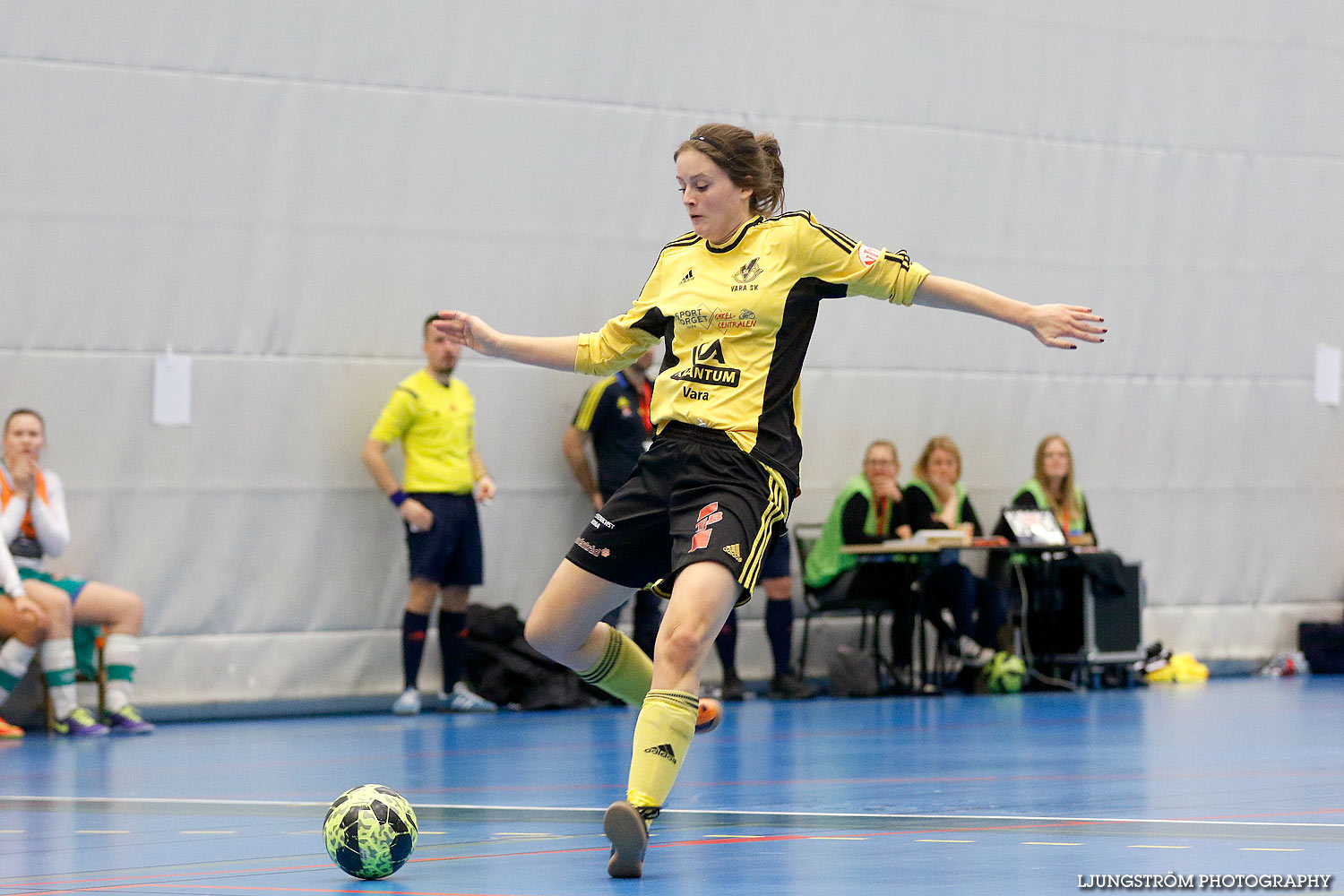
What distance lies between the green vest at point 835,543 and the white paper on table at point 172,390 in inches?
164

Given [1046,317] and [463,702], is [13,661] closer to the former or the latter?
[463,702]

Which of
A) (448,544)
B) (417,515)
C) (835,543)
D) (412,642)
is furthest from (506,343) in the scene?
(835,543)

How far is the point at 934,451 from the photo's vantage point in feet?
39.7

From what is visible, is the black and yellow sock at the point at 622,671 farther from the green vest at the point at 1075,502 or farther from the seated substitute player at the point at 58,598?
the green vest at the point at 1075,502

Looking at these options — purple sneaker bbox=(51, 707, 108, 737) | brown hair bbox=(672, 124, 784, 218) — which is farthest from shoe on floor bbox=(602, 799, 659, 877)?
purple sneaker bbox=(51, 707, 108, 737)

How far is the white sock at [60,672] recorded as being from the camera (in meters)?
9.18

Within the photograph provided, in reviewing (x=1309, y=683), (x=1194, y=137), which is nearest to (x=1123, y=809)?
(x=1309, y=683)

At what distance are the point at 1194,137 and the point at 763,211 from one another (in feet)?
32.2

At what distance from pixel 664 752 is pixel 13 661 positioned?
6004mm

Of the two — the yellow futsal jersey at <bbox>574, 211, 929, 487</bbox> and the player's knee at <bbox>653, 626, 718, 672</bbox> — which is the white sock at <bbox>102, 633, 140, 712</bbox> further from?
the player's knee at <bbox>653, 626, 718, 672</bbox>

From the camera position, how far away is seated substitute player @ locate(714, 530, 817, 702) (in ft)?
37.3

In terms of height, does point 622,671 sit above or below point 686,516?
below

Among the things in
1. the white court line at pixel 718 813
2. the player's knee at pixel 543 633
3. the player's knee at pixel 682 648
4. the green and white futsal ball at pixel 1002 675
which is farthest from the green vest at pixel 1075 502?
the player's knee at pixel 682 648

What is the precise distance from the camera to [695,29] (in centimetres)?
1182
